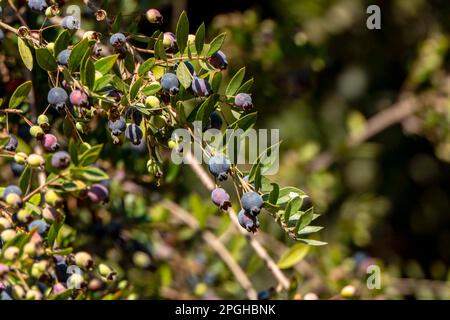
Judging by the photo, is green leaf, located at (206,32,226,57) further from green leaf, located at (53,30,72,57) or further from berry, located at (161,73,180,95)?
green leaf, located at (53,30,72,57)

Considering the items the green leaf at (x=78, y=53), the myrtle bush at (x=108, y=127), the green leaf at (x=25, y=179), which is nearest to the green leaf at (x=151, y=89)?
the myrtle bush at (x=108, y=127)

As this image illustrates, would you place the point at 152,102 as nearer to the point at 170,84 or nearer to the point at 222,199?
the point at 170,84

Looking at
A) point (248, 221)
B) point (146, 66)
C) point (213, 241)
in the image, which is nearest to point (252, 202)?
point (248, 221)

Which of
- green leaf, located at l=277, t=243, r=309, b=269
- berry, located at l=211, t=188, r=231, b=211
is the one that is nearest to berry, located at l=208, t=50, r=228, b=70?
berry, located at l=211, t=188, r=231, b=211

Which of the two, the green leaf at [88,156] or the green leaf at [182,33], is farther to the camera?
the green leaf at [182,33]

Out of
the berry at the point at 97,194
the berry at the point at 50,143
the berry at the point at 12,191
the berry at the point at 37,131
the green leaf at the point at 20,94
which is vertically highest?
the green leaf at the point at 20,94

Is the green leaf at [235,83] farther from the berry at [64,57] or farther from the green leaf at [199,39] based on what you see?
the berry at [64,57]
